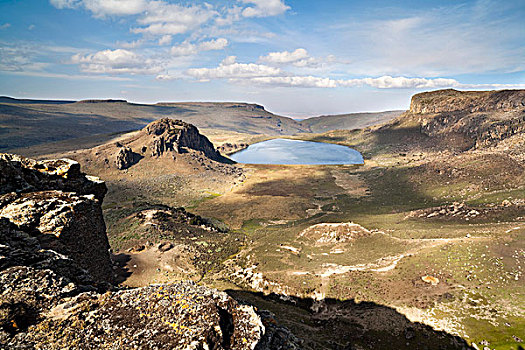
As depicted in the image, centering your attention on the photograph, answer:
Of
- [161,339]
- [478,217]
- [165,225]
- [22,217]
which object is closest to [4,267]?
[22,217]

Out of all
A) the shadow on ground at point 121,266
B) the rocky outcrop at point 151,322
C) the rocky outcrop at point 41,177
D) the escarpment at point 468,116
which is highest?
the escarpment at point 468,116

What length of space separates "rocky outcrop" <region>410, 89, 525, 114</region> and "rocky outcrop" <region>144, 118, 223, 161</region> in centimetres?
13396

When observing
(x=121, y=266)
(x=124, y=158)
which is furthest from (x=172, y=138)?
(x=121, y=266)

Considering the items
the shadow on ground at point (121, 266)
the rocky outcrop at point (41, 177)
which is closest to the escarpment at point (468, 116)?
the shadow on ground at point (121, 266)

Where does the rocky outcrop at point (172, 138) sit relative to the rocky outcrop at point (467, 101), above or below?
below

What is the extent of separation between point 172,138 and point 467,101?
153 m

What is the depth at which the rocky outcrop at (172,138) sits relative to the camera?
108m

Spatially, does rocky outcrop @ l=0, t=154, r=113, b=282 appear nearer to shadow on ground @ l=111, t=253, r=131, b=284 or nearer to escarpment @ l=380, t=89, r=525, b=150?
shadow on ground @ l=111, t=253, r=131, b=284

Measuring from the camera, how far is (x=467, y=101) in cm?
14188

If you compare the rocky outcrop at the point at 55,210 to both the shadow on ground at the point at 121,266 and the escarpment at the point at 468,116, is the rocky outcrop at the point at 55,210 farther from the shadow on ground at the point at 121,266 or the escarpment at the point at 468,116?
the escarpment at the point at 468,116

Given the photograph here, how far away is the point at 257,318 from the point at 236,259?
29.1m

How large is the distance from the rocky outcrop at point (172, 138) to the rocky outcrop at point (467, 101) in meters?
134

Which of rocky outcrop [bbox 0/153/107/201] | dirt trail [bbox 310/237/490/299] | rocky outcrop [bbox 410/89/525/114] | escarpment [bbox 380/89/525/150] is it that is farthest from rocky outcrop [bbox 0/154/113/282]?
rocky outcrop [bbox 410/89/525/114]

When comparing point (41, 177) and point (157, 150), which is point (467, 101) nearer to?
point (157, 150)
